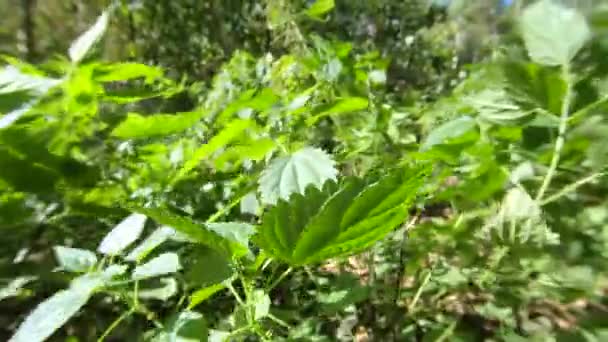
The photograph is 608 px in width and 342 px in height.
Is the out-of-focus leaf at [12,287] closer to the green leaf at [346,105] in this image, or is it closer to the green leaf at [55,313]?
the green leaf at [55,313]

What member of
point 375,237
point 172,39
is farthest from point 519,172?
point 172,39

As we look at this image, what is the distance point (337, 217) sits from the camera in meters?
0.30

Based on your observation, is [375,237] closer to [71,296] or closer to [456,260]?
[71,296]

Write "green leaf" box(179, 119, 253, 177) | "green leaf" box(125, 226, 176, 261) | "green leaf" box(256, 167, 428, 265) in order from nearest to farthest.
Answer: "green leaf" box(256, 167, 428, 265) → "green leaf" box(125, 226, 176, 261) → "green leaf" box(179, 119, 253, 177)

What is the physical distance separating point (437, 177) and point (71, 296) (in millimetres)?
365

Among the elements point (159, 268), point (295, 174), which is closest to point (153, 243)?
point (159, 268)

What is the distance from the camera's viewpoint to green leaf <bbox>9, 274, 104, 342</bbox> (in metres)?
0.37

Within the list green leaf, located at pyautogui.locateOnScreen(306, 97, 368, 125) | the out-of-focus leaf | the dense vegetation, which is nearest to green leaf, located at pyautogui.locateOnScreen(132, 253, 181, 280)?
the dense vegetation

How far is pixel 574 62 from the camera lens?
17.7 inches

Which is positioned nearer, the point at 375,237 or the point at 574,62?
the point at 375,237

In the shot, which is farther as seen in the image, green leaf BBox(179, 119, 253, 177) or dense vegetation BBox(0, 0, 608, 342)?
green leaf BBox(179, 119, 253, 177)

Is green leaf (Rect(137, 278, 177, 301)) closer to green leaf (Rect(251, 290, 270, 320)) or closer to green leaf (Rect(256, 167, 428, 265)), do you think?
green leaf (Rect(251, 290, 270, 320))

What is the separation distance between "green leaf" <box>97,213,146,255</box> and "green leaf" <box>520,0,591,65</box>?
1.06 ft

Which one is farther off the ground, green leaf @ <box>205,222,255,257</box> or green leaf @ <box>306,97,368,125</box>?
green leaf @ <box>306,97,368,125</box>
